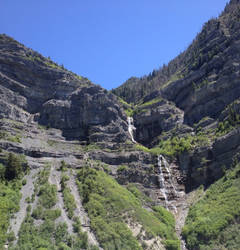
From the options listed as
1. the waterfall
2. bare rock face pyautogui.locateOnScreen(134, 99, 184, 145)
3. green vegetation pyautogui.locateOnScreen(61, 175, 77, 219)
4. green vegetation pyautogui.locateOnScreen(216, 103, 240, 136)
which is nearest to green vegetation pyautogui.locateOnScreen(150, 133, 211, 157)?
the waterfall

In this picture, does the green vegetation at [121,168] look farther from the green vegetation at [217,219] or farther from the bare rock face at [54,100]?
the green vegetation at [217,219]

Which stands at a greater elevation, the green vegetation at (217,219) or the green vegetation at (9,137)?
the green vegetation at (9,137)

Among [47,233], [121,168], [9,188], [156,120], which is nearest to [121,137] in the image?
[121,168]

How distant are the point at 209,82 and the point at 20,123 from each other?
2282 inches

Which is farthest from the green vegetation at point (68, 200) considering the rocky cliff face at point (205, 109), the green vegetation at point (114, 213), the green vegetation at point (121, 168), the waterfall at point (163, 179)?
the rocky cliff face at point (205, 109)

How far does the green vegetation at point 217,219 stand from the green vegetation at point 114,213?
348 centimetres

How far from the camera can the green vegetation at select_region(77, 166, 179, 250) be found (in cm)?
3694

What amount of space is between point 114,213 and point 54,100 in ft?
150

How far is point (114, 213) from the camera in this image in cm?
4297

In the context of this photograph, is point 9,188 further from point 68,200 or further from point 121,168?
point 121,168

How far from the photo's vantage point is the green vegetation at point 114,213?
36.9m

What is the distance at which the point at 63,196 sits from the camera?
143 ft

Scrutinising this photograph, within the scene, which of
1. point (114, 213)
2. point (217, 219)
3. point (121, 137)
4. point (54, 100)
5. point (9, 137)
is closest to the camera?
point (217, 219)

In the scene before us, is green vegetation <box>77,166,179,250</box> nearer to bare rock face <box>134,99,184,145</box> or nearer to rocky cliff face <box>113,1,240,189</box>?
rocky cliff face <box>113,1,240,189</box>
